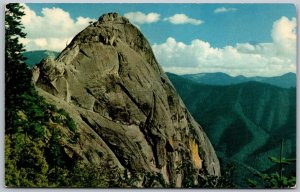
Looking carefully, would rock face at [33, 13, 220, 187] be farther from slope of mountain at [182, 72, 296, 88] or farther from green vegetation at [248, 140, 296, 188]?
green vegetation at [248, 140, 296, 188]

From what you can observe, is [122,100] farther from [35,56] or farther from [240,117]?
[240,117]

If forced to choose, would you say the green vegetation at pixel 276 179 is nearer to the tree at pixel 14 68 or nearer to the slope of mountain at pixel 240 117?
the slope of mountain at pixel 240 117

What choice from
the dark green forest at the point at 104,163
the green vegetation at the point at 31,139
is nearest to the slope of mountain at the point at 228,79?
the dark green forest at the point at 104,163

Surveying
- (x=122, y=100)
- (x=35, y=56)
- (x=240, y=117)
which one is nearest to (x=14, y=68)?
(x=35, y=56)

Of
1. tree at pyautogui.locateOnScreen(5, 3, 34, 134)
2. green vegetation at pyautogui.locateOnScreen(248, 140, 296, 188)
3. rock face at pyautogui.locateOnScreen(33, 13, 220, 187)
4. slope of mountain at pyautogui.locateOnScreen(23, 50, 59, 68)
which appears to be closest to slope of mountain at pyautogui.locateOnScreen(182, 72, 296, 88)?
rock face at pyautogui.locateOnScreen(33, 13, 220, 187)

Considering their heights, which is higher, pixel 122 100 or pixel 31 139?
pixel 122 100

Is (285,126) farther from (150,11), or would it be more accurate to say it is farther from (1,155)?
(1,155)

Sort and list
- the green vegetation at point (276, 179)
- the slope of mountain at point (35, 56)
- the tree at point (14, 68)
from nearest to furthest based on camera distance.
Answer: the green vegetation at point (276, 179)
the tree at point (14, 68)
the slope of mountain at point (35, 56)
